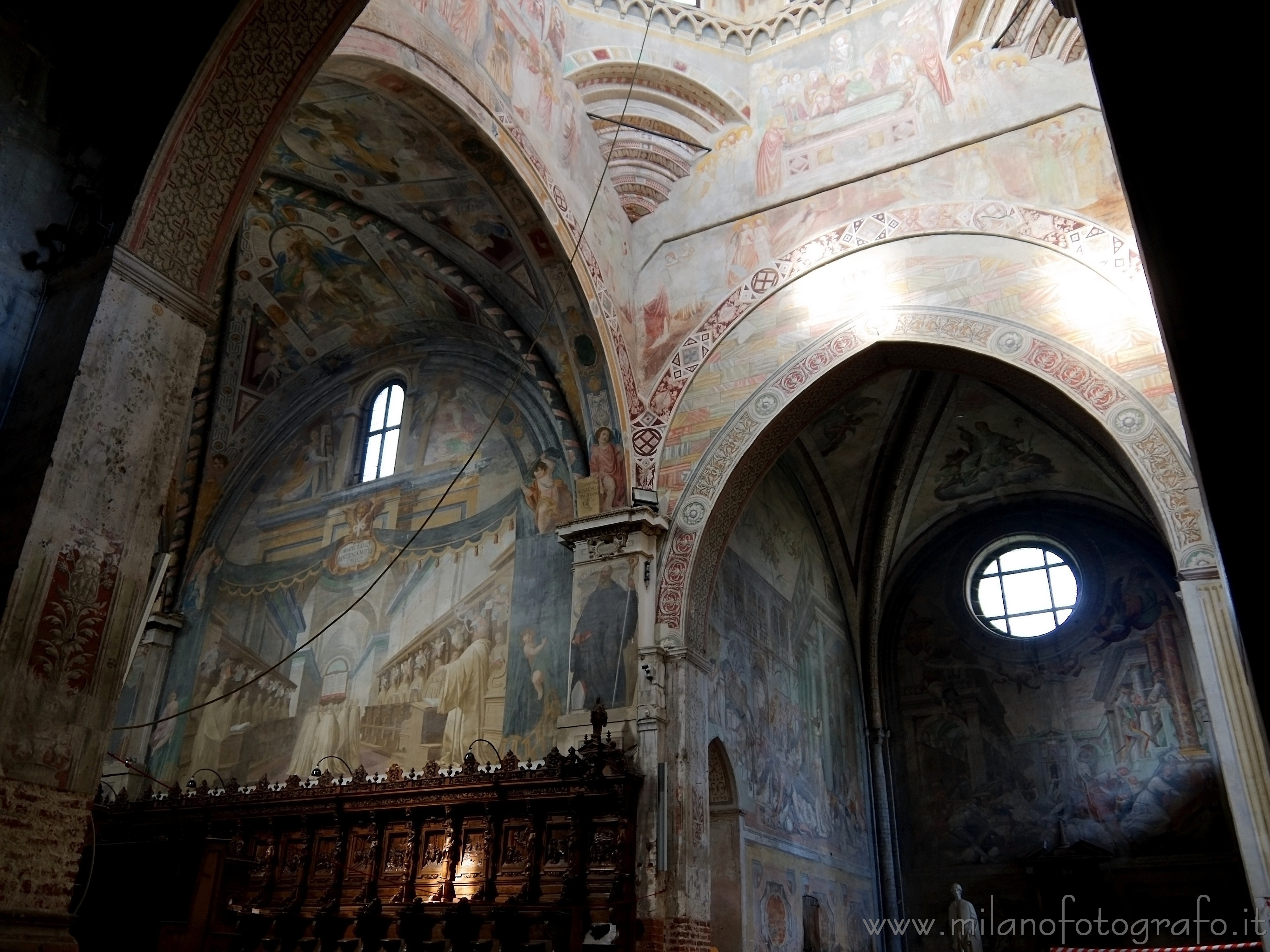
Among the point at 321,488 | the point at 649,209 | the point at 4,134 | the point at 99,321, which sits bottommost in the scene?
the point at 99,321

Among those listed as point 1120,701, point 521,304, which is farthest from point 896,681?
point 521,304

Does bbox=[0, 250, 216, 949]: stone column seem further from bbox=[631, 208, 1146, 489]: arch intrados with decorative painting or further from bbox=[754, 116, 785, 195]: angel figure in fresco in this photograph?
bbox=[754, 116, 785, 195]: angel figure in fresco

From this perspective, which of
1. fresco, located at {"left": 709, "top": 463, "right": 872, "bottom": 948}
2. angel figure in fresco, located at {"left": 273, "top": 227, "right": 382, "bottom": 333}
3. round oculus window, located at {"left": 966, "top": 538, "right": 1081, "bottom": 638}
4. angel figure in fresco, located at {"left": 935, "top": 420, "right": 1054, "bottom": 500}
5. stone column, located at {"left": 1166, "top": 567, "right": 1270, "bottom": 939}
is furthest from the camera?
round oculus window, located at {"left": 966, "top": 538, "right": 1081, "bottom": 638}

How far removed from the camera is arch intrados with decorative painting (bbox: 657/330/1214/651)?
32.4 ft

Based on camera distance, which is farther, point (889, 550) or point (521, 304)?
point (889, 550)

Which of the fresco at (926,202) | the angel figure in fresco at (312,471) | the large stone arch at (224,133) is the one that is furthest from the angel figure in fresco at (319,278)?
the large stone arch at (224,133)

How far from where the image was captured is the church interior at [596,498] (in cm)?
549

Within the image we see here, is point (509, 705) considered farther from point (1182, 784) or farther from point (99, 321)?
point (1182, 784)

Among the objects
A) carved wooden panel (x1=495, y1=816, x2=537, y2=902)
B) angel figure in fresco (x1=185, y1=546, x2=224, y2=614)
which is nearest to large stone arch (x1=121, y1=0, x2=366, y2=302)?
carved wooden panel (x1=495, y1=816, x2=537, y2=902)

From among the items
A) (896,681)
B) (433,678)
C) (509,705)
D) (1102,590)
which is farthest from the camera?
(896,681)

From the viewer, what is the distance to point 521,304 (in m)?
13.0

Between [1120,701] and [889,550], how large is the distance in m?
4.44

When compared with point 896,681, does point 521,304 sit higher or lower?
higher

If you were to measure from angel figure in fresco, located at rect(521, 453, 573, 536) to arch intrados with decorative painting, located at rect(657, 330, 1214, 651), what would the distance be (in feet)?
6.14
